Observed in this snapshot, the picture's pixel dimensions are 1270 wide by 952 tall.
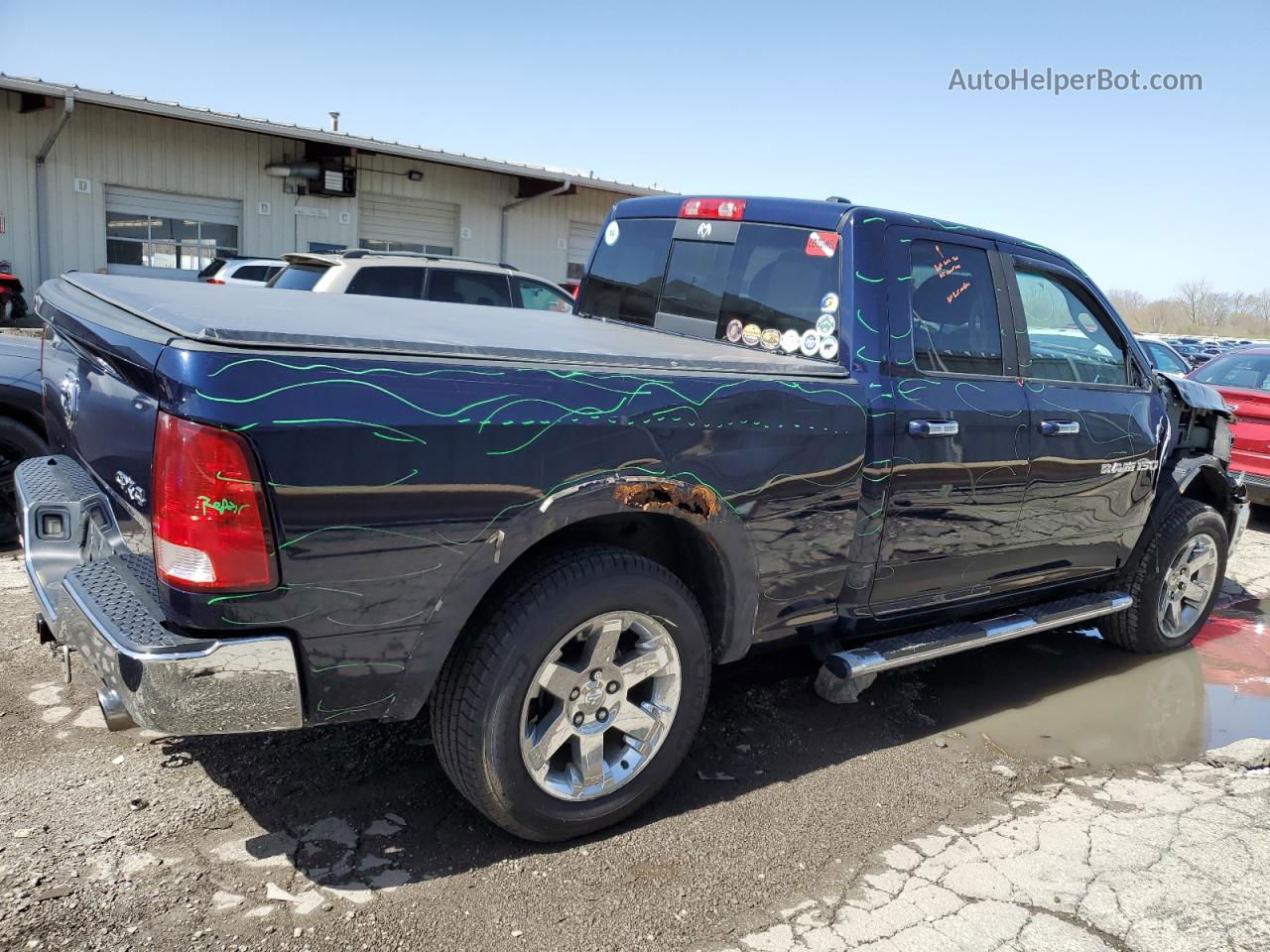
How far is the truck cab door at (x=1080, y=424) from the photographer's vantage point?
163 inches

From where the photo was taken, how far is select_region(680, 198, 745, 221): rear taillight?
399cm

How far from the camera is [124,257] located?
1733cm

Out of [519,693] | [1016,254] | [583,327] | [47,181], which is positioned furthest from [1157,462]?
[47,181]

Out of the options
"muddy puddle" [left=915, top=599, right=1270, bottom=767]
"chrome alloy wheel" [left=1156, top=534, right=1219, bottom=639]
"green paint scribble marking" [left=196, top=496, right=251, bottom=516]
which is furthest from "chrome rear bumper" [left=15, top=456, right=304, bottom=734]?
"chrome alloy wheel" [left=1156, top=534, right=1219, bottom=639]

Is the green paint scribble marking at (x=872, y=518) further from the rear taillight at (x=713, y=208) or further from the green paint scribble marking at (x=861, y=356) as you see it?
the rear taillight at (x=713, y=208)

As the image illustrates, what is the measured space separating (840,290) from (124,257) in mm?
17153

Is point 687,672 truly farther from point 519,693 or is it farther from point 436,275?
point 436,275

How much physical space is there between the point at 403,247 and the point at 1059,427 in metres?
19.2

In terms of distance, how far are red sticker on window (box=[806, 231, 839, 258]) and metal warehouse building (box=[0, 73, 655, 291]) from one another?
50.5 ft

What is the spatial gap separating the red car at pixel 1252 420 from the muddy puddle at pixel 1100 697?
10.2 ft

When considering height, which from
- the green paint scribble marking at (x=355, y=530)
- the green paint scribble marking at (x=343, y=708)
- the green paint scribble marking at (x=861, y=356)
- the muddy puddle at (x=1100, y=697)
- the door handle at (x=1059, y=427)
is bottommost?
the muddy puddle at (x=1100, y=697)

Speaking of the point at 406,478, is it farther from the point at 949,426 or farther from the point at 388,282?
the point at 388,282

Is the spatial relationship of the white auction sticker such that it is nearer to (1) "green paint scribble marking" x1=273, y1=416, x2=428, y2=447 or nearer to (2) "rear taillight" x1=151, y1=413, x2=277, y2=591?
(1) "green paint scribble marking" x1=273, y1=416, x2=428, y2=447

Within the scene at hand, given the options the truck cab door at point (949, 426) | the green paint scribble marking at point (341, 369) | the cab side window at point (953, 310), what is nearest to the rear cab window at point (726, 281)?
the truck cab door at point (949, 426)
